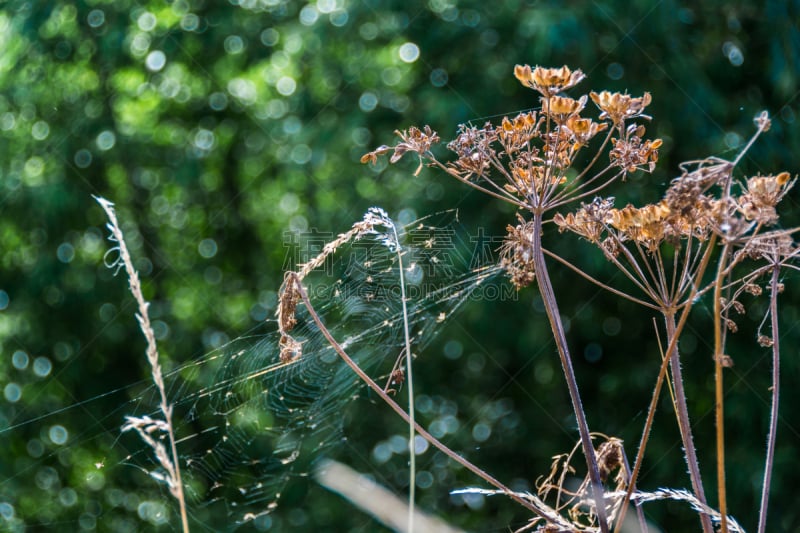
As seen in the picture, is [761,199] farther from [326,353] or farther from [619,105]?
[326,353]

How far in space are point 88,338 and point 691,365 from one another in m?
3.25

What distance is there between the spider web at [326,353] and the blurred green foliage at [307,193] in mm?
314

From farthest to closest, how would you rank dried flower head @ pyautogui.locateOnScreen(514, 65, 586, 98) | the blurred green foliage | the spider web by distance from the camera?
the blurred green foliage → the spider web → dried flower head @ pyautogui.locateOnScreen(514, 65, 586, 98)

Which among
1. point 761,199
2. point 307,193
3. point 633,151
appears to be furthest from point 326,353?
point 307,193

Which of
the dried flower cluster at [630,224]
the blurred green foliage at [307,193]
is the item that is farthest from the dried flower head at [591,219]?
the blurred green foliage at [307,193]

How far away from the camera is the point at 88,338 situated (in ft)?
14.2

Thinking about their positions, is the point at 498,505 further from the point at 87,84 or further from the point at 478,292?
the point at 87,84

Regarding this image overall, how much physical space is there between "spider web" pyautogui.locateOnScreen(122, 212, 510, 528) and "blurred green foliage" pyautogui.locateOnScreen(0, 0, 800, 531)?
314mm

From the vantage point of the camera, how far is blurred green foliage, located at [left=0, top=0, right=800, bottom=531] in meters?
3.05

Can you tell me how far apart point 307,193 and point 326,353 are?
8.28 feet

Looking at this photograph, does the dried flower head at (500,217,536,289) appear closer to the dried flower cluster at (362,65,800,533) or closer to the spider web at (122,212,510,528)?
the dried flower cluster at (362,65,800,533)

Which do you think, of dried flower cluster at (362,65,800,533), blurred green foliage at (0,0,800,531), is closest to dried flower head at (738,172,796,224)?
dried flower cluster at (362,65,800,533)

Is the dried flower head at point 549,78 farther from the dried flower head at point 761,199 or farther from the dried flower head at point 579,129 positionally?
the dried flower head at point 761,199

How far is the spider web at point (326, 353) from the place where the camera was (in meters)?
1.37
